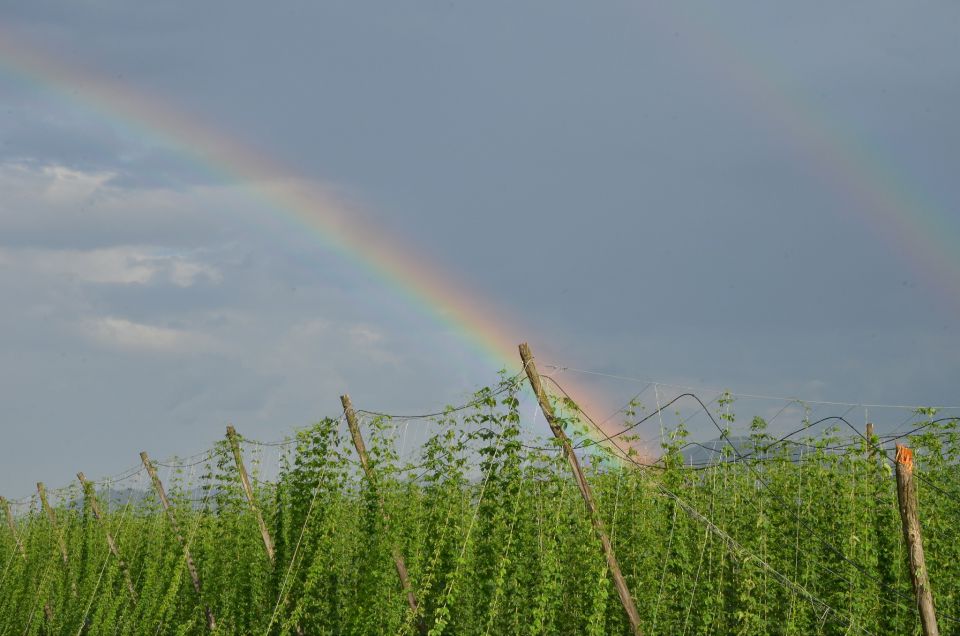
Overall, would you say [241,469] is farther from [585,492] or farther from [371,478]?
[585,492]

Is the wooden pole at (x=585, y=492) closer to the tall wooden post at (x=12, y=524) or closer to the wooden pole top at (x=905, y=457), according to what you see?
the wooden pole top at (x=905, y=457)

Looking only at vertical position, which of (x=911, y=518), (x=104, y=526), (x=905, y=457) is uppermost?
(x=104, y=526)

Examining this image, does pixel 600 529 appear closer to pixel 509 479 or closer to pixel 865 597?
pixel 509 479

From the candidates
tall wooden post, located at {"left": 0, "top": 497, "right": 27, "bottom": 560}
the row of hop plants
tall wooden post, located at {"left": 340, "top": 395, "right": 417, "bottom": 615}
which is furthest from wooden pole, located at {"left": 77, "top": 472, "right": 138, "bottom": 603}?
tall wooden post, located at {"left": 340, "top": 395, "right": 417, "bottom": 615}

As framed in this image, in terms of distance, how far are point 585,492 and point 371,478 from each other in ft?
12.1

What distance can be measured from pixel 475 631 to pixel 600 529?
4.68m

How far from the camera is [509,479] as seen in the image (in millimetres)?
8180

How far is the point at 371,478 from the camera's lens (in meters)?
10.2

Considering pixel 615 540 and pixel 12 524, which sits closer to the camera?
pixel 615 540

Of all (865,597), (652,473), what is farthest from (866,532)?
(652,473)

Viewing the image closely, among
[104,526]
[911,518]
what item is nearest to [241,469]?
[104,526]

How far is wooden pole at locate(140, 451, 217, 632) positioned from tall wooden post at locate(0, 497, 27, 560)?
7.72 metres

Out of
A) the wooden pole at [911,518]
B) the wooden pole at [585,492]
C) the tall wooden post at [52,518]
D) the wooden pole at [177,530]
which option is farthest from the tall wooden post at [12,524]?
the wooden pole at [911,518]

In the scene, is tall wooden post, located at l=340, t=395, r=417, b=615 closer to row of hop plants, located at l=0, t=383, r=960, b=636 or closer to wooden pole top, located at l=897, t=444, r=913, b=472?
row of hop plants, located at l=0, t=383, r=960, b=636
